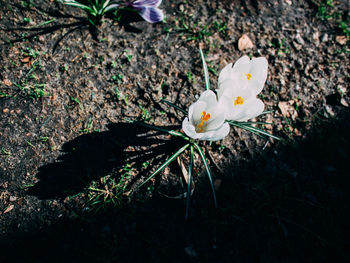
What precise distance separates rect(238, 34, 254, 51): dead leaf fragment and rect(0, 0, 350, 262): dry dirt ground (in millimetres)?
36

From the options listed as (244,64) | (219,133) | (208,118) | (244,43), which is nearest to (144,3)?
(244,43)

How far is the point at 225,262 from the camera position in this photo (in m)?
1.45

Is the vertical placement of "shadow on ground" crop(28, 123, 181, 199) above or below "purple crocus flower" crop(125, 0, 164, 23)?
below

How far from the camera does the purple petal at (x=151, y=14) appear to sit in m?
1.81

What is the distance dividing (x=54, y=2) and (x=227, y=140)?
1815 mm

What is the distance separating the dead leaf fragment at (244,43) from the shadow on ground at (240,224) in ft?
2.96

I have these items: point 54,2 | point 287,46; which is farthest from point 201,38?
point 54,2

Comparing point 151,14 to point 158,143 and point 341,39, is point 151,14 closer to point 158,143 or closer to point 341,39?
point 158,143

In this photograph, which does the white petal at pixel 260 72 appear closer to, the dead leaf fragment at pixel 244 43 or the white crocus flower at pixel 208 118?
the white crocus flower at pixel 208 118

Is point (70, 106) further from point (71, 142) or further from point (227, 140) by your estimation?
point (227, 140)

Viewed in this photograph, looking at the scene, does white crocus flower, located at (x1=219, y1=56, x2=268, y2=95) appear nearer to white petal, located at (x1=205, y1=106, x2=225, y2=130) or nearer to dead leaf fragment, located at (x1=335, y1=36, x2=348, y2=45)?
white petal, located at (x1=205, y1=106, x2=225, y2=130)

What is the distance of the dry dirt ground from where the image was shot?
1456mm

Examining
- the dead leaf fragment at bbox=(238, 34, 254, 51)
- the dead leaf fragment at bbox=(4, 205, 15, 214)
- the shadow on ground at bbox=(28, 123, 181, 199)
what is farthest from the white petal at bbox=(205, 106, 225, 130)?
the dead leaf fragment at bbox=(4, 205, 15, 214)

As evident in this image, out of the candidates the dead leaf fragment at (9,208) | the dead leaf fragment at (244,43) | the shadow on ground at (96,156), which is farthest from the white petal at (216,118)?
the dead leaf fragment at (9,208)
